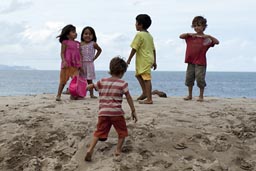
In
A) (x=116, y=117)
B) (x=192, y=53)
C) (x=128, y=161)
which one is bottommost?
(x=128, y=161)

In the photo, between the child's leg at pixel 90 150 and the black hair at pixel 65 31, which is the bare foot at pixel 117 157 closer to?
the child's leg at pixel 90 150

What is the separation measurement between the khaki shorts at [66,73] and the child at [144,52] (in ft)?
4.44

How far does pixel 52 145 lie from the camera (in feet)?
24.5

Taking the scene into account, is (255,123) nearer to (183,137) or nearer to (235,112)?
(235,112)

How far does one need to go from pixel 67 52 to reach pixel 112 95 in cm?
362

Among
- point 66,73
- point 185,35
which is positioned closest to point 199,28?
point 185,35

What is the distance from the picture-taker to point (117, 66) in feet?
22.0

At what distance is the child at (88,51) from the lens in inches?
403

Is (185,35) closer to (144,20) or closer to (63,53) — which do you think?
(144,20)

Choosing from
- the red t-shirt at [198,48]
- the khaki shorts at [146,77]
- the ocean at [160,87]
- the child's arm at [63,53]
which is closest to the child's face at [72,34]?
the child's arm at [63,53]

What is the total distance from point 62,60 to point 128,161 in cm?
368

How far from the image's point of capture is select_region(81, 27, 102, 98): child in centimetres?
1023

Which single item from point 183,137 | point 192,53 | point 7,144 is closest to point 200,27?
point 192,53

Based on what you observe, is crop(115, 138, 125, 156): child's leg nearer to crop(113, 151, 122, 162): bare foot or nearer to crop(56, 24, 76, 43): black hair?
crop(113, 151, 122, 162): bare foot
